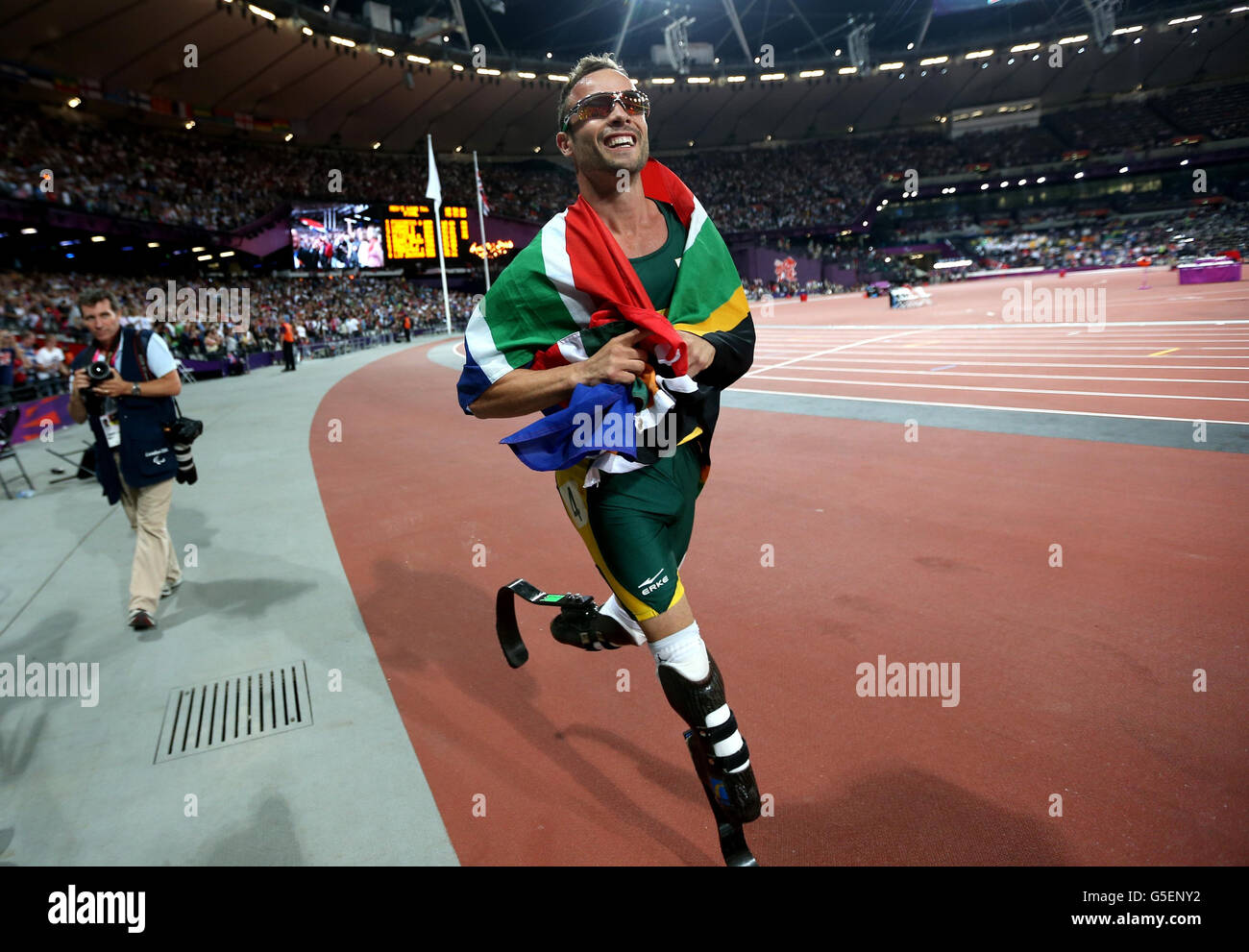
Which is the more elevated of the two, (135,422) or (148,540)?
(135,422)

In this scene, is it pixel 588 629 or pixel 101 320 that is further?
pixel 101 320

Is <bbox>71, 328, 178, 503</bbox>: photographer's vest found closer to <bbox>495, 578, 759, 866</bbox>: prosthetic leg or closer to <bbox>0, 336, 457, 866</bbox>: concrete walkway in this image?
<bbox>0, 336, 457, 866</bbox>: concrete walkway

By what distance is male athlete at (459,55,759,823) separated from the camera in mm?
2275

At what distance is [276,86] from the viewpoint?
4178cm

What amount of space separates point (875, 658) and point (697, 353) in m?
2.42

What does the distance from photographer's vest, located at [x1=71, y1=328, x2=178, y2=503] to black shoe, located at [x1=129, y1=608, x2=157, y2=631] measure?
875 mm

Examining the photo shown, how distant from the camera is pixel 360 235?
45844 mm

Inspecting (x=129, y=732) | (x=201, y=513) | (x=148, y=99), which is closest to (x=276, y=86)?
(x=148, y=99)

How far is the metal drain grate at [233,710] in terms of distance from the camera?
3539mm

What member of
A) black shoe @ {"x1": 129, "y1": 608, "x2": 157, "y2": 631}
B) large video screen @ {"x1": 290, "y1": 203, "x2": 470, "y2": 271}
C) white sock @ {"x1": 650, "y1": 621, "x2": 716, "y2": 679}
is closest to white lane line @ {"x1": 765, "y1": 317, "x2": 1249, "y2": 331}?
white sock @ {"x1": 650, "y1": 621, "x2": 716, "y2": 679}

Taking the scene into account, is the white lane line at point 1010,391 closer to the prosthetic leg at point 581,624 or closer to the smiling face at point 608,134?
the prosthetic leg at point 581,624

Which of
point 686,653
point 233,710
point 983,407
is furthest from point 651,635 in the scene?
point 983,407

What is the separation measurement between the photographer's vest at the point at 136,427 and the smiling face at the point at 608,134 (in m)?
4.24

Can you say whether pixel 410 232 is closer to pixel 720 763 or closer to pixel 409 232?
pixel 409 232
